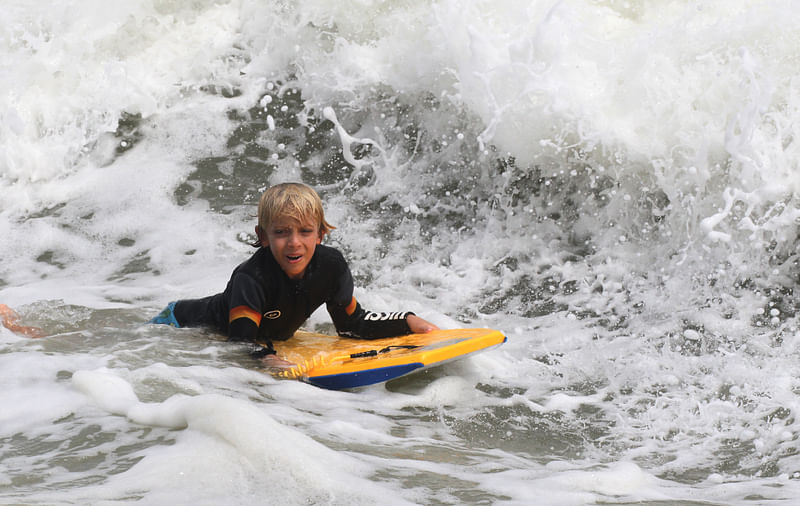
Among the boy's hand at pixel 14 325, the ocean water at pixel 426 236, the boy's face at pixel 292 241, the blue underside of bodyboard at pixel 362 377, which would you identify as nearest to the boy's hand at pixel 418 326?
the ocean water at pixel 426 236

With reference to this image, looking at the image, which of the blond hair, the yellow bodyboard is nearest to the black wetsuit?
the yellow bodyboard

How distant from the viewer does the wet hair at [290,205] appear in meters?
3.53

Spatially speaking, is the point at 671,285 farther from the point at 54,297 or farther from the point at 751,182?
the point at 54,297

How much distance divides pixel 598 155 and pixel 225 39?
418cm

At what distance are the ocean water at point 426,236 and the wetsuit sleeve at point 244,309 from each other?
13cm

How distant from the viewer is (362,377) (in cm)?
363

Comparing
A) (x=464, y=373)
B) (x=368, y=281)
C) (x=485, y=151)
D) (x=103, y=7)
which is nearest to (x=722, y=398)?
(x=464, y=373)

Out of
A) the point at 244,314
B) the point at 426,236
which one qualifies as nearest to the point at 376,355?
the point at 244,314

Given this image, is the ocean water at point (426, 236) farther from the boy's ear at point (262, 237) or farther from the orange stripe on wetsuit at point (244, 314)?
the boy's ear at point (262, 237)

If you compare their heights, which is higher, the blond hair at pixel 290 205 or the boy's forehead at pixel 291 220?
the blond hair at pixel 290 205

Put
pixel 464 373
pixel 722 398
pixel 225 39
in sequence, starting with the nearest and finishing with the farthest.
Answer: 1. pixel 722 398
2. pixel 464 373
3. pixel 225 39

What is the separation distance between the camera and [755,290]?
445 cm

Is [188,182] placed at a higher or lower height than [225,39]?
lower

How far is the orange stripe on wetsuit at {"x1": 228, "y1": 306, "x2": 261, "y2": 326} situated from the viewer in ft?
11.8
